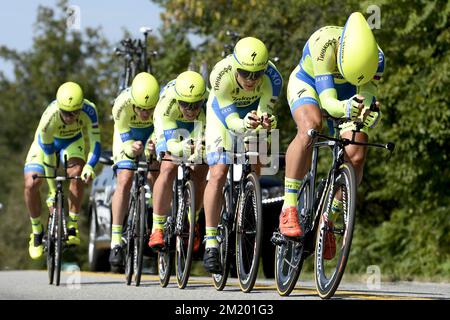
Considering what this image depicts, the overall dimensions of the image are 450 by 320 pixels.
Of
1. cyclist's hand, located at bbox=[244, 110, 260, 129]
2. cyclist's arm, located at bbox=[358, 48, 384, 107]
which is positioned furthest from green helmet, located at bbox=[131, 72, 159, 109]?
cyclist's arm, located at bbox=[358, 48, 384, 107]

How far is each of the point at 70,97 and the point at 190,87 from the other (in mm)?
2473

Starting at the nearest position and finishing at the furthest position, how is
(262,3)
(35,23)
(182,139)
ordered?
(182,139), (262,3), (35,23)

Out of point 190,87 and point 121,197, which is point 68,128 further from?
A: point 190,87

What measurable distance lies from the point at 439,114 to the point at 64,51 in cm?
6034

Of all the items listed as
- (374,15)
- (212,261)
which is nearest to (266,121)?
(212,261)

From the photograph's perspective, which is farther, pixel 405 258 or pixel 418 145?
pixel 405 258

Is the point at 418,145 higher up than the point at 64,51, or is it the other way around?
the point at 64,51

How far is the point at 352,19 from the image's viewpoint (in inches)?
386

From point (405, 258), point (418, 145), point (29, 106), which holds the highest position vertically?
point (29, 106)

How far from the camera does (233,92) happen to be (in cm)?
1201

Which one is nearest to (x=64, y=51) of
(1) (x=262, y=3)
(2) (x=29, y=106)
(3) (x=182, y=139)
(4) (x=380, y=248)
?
(2) (x=29, y=106)

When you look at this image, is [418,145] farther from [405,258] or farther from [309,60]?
[309,60]

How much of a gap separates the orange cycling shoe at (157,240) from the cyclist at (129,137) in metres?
1.02

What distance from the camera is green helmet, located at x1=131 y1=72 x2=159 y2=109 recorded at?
1410cm
